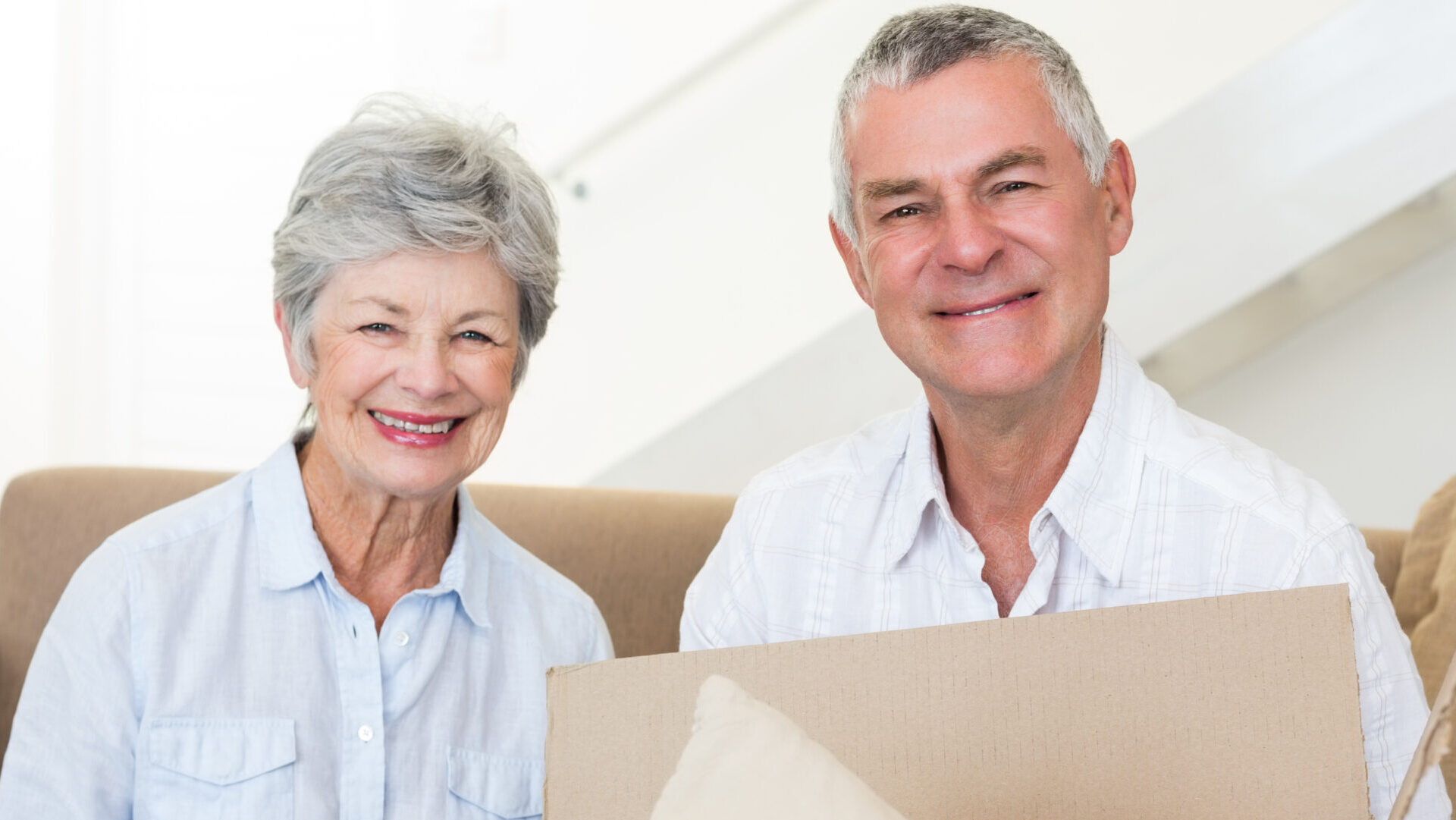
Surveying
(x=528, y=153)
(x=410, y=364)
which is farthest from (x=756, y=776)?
(x=528, y=153)

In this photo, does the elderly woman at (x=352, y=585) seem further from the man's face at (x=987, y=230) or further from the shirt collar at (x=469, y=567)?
the man's face at (x=987, y=230)

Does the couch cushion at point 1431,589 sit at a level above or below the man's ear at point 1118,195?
below

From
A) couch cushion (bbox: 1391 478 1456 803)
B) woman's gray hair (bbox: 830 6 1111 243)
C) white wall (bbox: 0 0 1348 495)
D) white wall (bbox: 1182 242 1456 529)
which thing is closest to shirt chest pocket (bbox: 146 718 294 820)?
woman's gray hair (bbox: 830 6 1111 243)

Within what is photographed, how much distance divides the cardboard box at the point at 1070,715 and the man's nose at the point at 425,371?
20.9 inches

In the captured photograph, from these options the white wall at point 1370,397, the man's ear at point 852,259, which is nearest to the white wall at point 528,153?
the white wall at point 1370,397

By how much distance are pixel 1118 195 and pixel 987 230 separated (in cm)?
19

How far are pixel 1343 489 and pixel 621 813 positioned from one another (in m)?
2.24

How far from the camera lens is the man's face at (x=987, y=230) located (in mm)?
1138

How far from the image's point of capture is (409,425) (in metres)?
1.26

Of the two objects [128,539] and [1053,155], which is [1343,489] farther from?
[128,539]

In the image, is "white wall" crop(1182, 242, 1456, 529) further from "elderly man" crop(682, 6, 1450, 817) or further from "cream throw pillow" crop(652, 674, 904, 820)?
"cream throw pillow" crop(652, 674, 904, 820)

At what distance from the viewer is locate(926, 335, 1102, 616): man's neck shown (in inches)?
47.0

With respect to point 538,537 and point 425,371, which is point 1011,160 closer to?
point 425,371

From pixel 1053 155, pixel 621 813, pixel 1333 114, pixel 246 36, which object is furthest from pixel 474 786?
pixel 246 36
